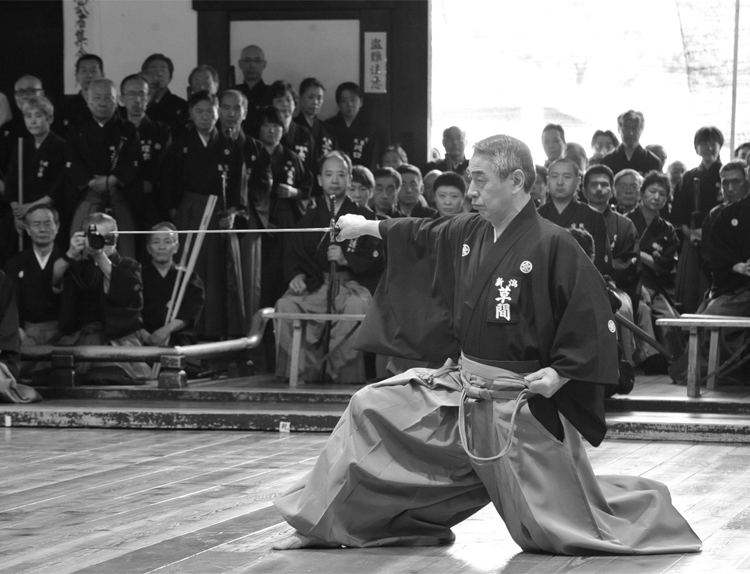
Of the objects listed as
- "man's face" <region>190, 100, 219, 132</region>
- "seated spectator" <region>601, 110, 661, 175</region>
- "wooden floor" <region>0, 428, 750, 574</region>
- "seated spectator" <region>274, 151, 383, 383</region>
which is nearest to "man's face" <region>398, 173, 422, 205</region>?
"seated spectator" <region>274, 151, 383, 383</region>

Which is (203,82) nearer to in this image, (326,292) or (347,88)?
(347,88)

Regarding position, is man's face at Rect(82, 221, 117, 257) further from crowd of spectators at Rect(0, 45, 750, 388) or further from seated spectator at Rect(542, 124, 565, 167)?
seated spectator at Rect(542, 124, 565, 167)

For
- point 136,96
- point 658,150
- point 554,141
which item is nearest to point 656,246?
point 554,141

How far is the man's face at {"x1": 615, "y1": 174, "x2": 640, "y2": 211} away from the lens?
25.0 feet

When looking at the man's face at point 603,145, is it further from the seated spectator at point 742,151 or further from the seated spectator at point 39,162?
the seated spectator at point 39,162

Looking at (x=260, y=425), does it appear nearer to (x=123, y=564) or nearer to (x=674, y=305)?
(x=123, y=564)

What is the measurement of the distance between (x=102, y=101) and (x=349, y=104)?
1.88m

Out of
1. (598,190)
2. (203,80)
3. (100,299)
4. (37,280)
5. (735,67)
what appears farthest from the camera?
(735,67)

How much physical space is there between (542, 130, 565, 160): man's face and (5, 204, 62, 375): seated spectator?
3473 millimetres

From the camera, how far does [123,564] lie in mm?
2922

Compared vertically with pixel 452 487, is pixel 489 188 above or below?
above

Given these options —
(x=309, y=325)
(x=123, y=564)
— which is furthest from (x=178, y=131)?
(x=123, y=564)

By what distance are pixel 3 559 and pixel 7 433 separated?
2.65 meters

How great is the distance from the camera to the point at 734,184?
275 inches
